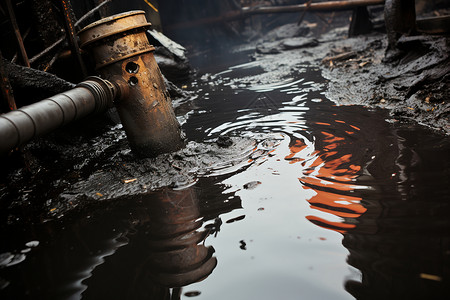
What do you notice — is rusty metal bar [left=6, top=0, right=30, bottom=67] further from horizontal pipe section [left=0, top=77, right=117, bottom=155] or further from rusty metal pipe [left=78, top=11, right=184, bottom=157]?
horizontal pipe section [left=0, top=77, right=117, bottom=155]

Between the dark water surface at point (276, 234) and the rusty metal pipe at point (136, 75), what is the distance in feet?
2.15

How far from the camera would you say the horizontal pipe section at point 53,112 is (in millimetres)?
1749

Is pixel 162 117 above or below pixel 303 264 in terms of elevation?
above

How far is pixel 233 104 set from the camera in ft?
15.1

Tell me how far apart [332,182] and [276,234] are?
67cm

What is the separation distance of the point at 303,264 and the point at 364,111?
99.2 inches

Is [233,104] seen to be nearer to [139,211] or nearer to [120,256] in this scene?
[139,211]

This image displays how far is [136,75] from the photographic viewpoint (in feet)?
8.55

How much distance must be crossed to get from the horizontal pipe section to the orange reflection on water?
62.8 inches

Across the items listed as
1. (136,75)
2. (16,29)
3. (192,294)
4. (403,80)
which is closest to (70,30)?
(16,29)

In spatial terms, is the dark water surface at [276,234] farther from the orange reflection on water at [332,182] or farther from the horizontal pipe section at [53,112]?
the horizontal pipe section at [53,112]

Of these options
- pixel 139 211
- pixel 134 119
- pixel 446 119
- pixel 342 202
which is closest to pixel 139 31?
pixel 134 119

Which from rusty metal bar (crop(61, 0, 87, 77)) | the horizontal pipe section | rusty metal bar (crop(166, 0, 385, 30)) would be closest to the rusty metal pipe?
the horizontal pipe section

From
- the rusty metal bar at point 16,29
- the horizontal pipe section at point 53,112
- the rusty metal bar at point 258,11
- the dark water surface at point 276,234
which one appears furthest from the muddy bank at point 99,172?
the rusty metal bar at point 258,11
